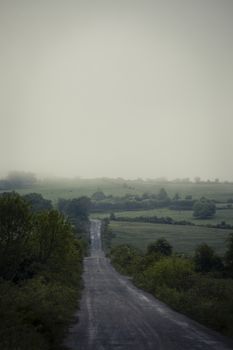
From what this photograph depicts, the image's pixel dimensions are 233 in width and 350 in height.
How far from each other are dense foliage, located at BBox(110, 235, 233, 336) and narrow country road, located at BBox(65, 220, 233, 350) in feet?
3.79

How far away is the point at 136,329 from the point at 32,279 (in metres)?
20.3

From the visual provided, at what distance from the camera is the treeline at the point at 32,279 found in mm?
Answer: 24234

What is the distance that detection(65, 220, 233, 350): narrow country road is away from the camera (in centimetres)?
2566

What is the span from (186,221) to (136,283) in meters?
121

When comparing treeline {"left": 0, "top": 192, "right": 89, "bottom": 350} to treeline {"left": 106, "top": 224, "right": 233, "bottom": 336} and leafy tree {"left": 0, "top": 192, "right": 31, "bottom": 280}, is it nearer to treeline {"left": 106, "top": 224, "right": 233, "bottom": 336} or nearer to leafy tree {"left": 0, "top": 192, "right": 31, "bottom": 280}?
leafy tree {"left": 0, "top": 192, "right": 31, "bottom": 280}

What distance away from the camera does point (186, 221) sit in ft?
627

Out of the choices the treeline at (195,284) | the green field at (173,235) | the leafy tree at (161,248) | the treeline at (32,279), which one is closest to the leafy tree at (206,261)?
the treeline at (195,284)

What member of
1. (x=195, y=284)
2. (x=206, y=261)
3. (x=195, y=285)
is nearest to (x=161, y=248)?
(x=206, y=261)

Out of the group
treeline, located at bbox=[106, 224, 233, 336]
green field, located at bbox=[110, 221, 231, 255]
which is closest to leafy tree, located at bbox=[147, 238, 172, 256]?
treeline, located at bbox=[106, 224, 233, 336]

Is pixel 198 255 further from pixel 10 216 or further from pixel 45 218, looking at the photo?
pixel 10 216

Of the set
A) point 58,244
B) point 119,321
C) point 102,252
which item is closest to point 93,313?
point 119,321

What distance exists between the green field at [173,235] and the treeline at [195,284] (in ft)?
109

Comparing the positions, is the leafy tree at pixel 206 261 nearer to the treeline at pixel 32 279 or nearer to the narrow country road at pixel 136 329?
the treeline at pixel 32 279

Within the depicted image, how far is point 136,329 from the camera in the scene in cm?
3127
